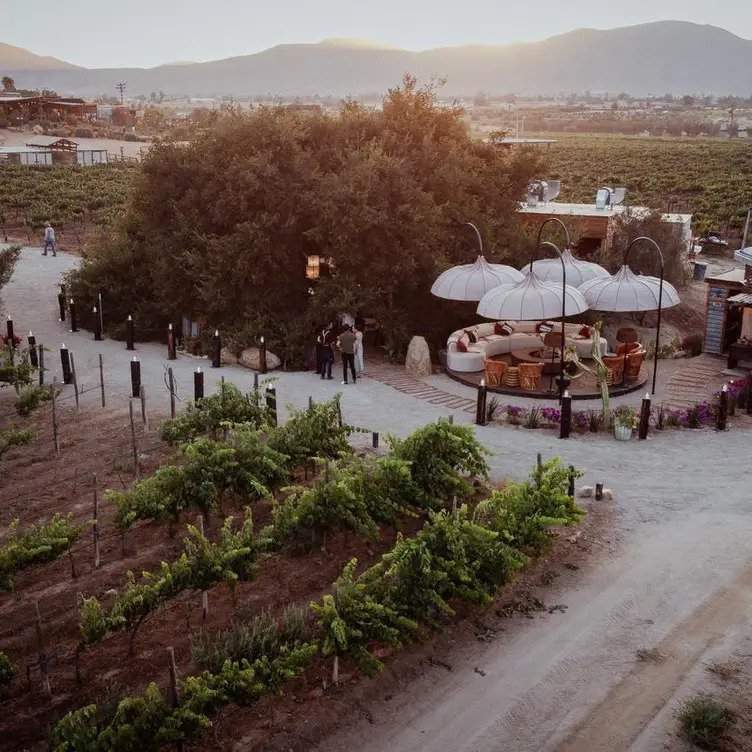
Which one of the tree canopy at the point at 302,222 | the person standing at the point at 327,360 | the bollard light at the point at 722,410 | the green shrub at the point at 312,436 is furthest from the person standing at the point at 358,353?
the bollard light at the point at 722,410

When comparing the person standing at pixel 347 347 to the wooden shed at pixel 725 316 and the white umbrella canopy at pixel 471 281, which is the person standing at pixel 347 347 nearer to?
the white umbrella canopy at pixel 471 281

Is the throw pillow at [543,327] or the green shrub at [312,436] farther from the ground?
the green shrub at [312,436]

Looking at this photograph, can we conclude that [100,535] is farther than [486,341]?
No

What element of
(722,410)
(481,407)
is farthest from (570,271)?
(481,407)

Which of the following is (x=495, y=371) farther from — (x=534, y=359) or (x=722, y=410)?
(x=722, y=410)

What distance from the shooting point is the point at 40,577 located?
10.5 metres

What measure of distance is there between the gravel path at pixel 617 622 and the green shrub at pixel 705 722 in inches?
8.2

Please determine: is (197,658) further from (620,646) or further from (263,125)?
(263,125)

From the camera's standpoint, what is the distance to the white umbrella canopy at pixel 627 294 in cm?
1873

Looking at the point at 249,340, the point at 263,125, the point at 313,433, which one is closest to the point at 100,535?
the point at 313,433

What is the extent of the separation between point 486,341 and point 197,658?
1372 centimetres

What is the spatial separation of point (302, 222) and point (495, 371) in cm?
685

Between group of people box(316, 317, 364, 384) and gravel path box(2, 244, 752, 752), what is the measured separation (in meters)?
2.73

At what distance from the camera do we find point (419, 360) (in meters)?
20.3
